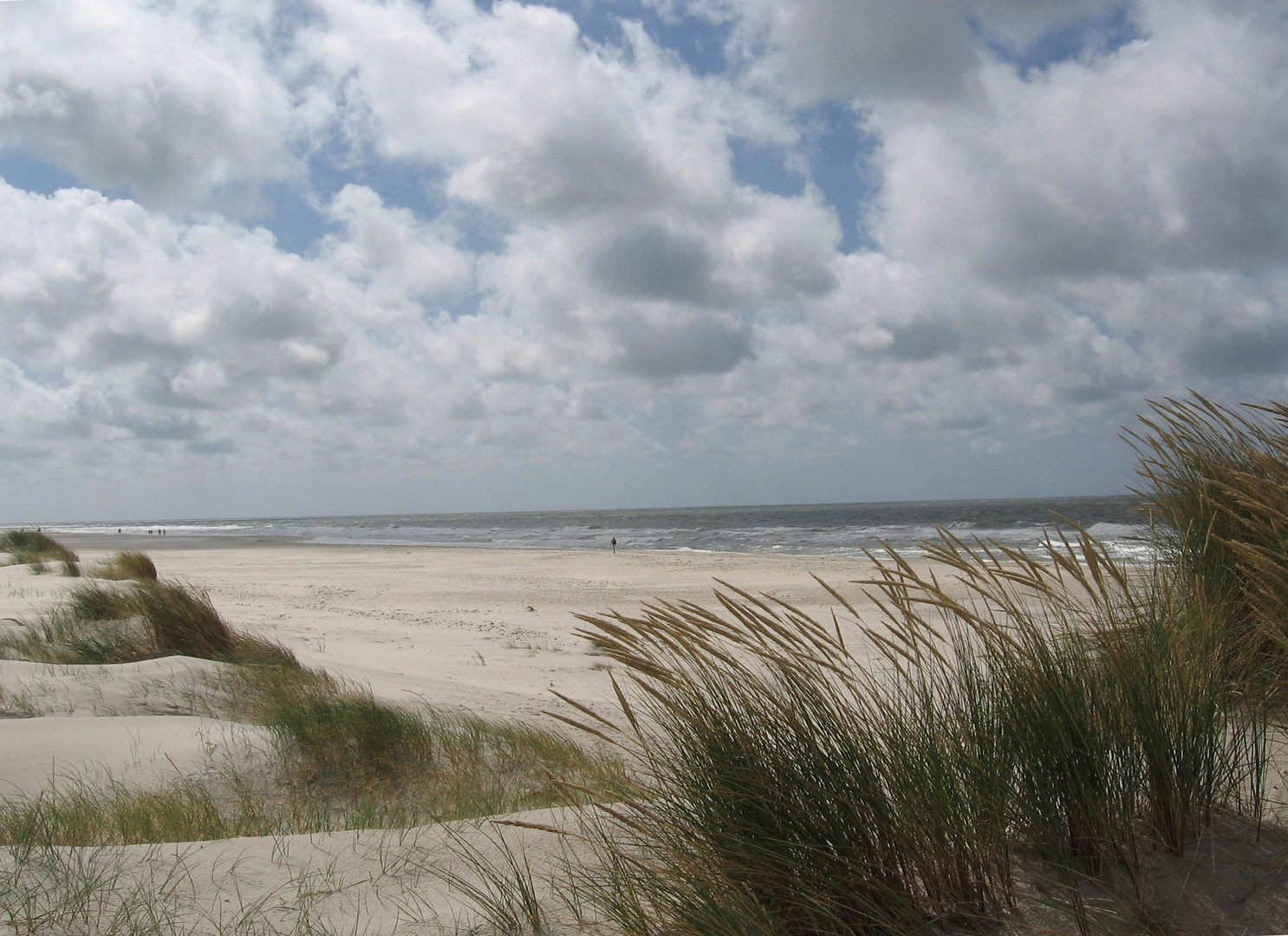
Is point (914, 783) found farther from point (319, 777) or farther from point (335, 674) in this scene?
point (335, 674)

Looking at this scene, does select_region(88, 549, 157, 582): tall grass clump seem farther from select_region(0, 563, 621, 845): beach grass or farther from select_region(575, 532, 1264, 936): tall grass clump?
select_region(575, 532, 1264, 936): tall grass clump

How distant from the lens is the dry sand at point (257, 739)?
7.36ft

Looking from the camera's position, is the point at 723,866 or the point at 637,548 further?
the point at 637,548

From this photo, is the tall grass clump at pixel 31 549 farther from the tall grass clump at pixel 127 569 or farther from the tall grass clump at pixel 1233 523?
the tall grass clump at pixel 1233 523

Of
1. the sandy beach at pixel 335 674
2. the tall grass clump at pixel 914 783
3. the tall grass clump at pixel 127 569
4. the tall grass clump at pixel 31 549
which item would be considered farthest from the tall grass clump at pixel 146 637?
the tall grass clump at pixel 31 549

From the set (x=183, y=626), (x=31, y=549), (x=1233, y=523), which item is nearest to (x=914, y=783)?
(x=1233, y=523)

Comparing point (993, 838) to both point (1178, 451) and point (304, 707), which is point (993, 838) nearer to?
point (1178, 451)

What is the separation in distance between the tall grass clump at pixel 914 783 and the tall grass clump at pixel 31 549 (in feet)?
61.3

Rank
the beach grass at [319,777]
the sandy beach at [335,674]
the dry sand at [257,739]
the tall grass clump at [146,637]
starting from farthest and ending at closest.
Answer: the tall grass clump at [146,637] → the beach grass at [319,777] → the sandy beach at [335,674] → the dry sand at [257,739]

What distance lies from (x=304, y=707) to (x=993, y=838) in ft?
13.2

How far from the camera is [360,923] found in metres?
2.24

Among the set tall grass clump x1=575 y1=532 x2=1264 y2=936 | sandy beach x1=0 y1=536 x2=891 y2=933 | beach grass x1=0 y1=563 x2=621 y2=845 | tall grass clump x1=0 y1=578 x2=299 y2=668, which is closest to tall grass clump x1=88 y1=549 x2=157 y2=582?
sandy beach x1=0 y1=536 x2=891 y2=933

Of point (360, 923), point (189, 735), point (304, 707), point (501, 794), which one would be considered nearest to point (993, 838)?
point (360, 923)

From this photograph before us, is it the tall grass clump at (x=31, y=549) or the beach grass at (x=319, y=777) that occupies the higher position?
the beach grass at (x=319, y=777)
